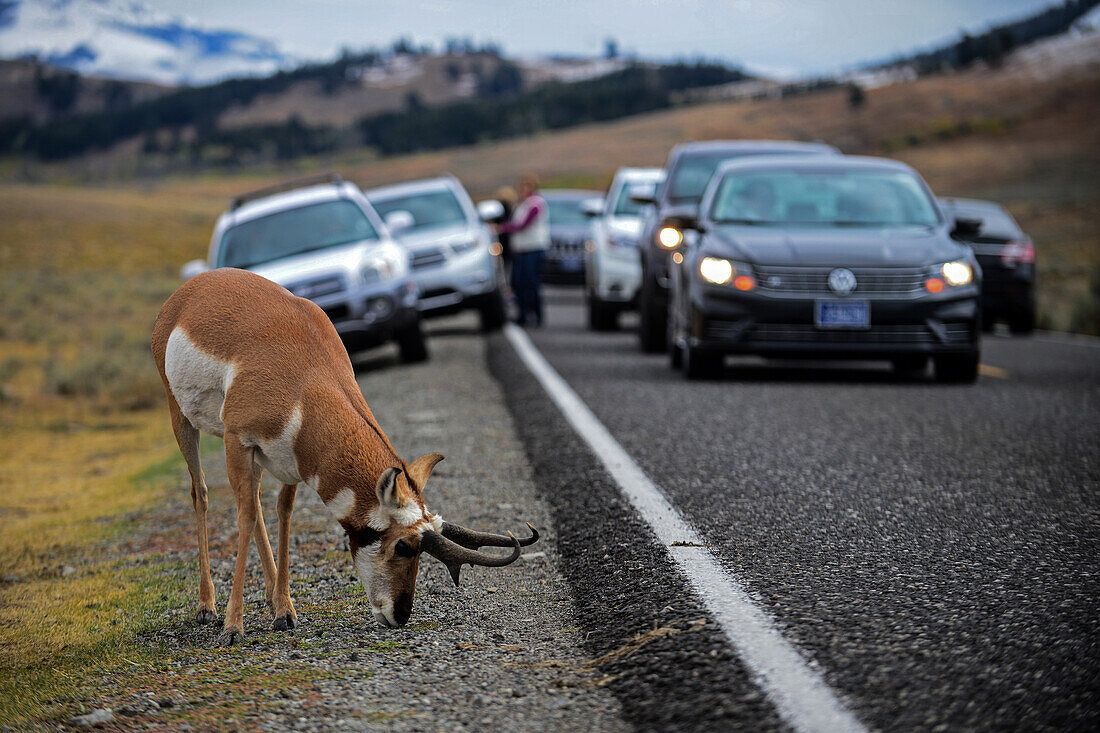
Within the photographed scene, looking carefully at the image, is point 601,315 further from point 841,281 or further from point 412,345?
point 841,281

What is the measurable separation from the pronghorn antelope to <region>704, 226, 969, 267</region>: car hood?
19.1 ft

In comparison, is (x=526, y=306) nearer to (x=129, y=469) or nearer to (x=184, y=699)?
(x=129, y=469)

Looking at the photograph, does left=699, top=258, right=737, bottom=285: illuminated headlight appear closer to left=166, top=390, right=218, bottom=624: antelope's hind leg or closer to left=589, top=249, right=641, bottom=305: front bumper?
left=589, top=249, right=641, bottom=305: front bumper

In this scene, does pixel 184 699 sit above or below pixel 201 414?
below

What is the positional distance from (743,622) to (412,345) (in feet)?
30.6

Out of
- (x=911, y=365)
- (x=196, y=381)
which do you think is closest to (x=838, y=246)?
(x=911, y=365)

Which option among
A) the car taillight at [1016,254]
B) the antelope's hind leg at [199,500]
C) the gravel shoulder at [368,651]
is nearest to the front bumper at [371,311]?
the gravel shoulder at [368,651]

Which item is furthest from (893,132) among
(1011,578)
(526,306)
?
(1011,578)

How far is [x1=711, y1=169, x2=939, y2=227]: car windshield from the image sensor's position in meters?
10.6

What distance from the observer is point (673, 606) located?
421 cm

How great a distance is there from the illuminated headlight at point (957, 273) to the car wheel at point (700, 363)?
182 centimetres

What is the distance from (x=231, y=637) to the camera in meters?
4.32

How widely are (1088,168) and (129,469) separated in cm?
6962

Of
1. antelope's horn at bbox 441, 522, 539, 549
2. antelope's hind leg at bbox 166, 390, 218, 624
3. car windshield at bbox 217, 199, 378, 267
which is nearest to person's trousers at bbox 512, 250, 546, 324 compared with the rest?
car windshield at bbox 217, 199, 378, 267
